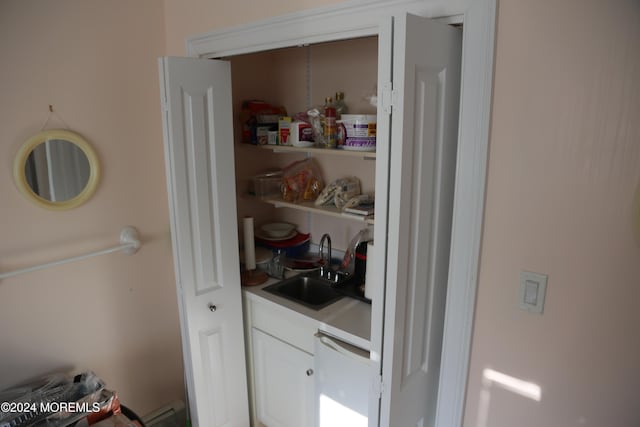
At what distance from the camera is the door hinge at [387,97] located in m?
1.00

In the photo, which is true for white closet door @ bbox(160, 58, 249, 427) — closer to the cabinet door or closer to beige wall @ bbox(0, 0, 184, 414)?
the cabinet door

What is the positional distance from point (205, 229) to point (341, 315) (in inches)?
26.8

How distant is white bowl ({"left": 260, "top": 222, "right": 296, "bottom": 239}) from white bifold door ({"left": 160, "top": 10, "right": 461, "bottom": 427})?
44 centimetres

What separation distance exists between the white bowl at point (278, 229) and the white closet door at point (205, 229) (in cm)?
44

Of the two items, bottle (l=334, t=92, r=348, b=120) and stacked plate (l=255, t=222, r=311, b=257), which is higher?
bottle (l=334, t=92, r=348, b=120)

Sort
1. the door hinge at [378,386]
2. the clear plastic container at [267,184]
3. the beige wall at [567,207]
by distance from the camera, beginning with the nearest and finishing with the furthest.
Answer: the beige wall at [567,207] < the door hinge at [378,386] < the clear plastic container at [267,184]

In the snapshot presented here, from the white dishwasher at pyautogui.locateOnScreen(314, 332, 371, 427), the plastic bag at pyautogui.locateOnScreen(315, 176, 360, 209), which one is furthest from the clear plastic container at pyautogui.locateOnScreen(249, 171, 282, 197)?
the white dishwasher at pyautogui.locateOnScreen(314, 332, 371, 427)

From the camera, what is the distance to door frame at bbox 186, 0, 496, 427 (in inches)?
42.4

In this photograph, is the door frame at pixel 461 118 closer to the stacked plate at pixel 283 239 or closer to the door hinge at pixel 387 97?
the door hinge at pixel 387 97

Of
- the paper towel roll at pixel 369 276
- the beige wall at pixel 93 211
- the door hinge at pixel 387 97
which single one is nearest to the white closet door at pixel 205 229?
the beige wall at pixel 93 211

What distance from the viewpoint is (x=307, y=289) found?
209cm

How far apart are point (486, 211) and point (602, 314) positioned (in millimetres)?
373

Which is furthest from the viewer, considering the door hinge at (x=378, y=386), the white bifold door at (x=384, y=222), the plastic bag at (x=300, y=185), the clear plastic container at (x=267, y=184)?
the clear plastic container at (x=267, y=184)

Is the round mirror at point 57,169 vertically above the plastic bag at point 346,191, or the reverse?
the round mirror at point 57,169
